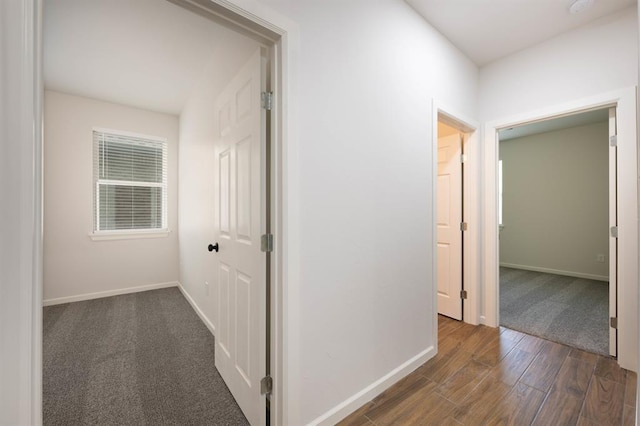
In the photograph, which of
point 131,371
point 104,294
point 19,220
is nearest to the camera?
point 19,220

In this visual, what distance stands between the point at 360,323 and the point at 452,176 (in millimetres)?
2054

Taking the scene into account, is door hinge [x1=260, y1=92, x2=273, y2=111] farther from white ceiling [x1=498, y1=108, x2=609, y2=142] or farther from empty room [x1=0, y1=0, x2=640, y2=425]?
white ceiling [x1=498, y1=108, x2=609, y2=142]

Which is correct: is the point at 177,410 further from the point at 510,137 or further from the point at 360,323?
the point at 510,137

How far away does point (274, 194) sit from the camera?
1315 mm

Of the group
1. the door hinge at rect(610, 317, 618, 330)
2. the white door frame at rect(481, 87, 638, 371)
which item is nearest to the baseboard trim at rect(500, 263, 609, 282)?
the door hinge at rect(610, 317, 618, 330)

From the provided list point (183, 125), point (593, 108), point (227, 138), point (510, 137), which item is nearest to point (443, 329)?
point (593, 108)

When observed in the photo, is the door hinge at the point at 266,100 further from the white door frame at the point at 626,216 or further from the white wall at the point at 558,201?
the white wall at the point at 558,201

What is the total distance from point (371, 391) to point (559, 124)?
217 inches

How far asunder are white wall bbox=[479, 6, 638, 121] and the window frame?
14.7ft

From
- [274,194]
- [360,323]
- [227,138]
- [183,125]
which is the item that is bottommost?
[360,323]

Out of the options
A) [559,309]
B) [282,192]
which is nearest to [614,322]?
[559,309]

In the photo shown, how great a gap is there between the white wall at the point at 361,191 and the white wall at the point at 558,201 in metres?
4.24

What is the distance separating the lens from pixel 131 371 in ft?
6.50

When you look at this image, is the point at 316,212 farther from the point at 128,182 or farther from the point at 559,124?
the point at 559,124
